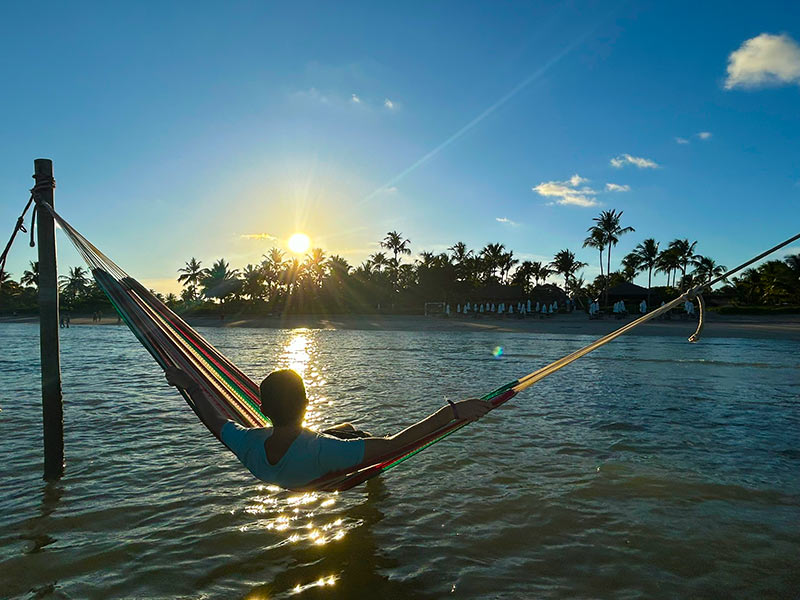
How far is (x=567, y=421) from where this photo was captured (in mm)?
6883

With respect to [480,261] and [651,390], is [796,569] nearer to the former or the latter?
[651,390]

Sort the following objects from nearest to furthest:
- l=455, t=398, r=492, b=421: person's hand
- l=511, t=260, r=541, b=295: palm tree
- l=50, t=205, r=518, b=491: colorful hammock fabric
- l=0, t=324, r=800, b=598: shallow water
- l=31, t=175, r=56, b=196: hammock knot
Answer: l=455, t=398, r=492, b=421: person's hand → l=0, t=324, r=800, b=598: shallow water → l=50, t=205, r=518, b=491: colorful hammock fabric → l=31, t=175, r=56, b=196: hammock knot → l=511, t=260, r=541, b=295: palm tree

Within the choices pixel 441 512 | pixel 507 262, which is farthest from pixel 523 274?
pixel 441 512

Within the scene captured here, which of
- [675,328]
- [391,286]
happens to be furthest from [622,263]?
[675,328]

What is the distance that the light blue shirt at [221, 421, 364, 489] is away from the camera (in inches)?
102

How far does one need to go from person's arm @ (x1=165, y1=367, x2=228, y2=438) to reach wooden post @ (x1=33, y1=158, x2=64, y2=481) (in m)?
1.72

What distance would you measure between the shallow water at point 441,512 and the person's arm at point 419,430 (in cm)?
81

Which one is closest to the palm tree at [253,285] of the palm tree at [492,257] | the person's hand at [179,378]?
the palm tree at [492,257]

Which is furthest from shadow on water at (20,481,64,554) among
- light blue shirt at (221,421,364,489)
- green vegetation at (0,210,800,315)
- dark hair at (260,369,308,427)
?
green vegetation at (0,210,800,315)

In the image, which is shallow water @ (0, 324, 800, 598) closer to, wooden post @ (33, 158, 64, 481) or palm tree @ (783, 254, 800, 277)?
wooden post @ (33, 158, 64, 481)

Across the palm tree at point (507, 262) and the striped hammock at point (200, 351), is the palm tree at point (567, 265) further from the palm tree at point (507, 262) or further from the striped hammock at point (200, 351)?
the striped hammock at point (200, 351)

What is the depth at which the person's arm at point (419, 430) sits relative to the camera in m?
2.67

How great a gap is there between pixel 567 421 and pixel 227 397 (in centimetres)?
494

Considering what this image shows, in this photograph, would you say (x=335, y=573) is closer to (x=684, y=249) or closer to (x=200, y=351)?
(x=200, y=351)
